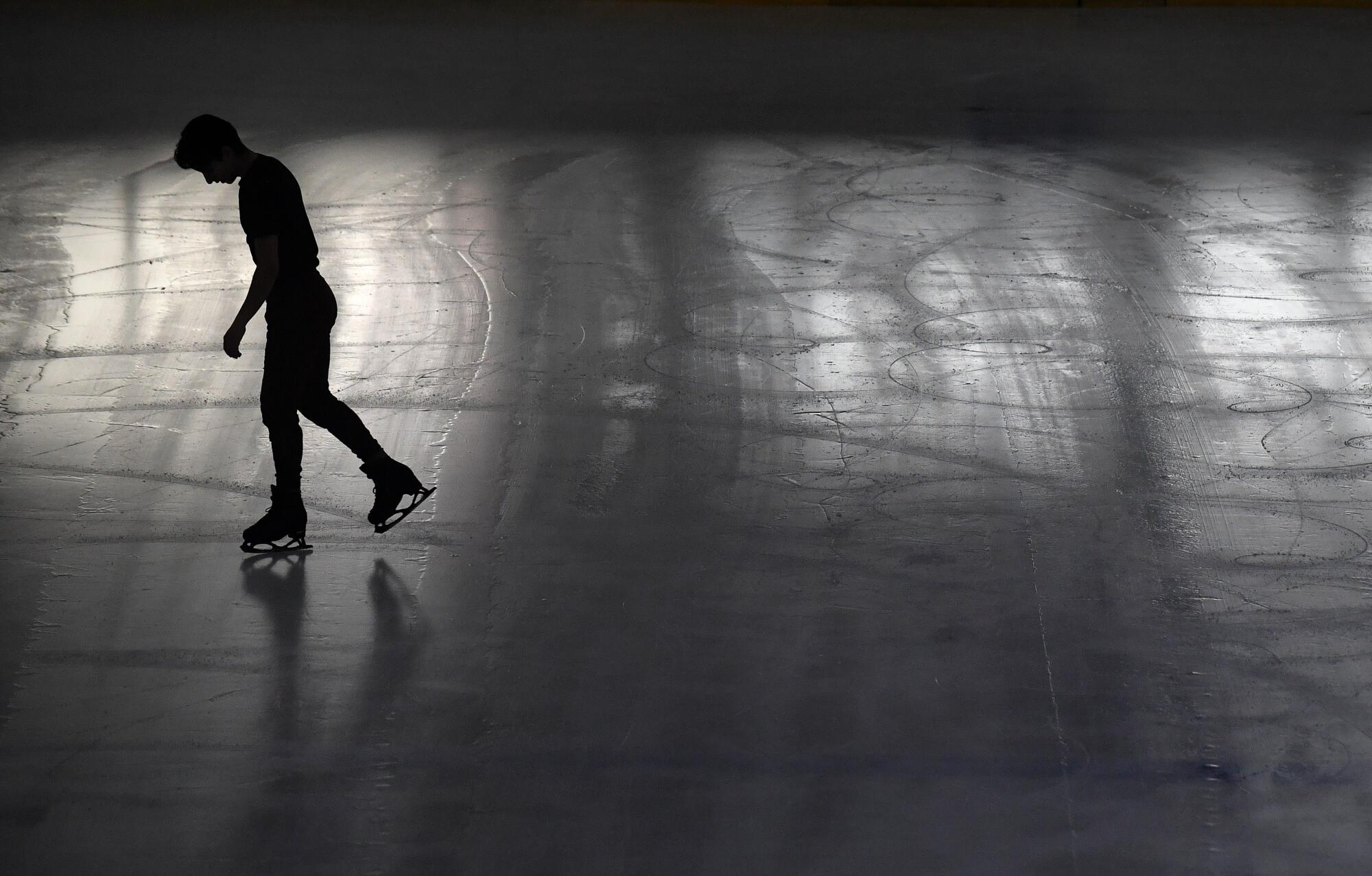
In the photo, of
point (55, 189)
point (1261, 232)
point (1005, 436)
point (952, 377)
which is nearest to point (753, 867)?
point (1005, 436)

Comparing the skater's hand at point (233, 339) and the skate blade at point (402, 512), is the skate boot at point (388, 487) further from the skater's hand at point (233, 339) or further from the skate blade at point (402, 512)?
the skater's hand at point (233, 339)

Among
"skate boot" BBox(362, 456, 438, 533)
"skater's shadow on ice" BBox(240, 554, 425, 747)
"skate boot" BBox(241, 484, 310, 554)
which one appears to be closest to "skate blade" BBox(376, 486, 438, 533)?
"skate boot" BBox(362, 456, 438, 533)

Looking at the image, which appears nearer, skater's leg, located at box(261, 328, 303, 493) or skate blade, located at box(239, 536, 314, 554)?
skater's leg, located at box(261, 328, 303, 493)

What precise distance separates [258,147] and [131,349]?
11.8 feet

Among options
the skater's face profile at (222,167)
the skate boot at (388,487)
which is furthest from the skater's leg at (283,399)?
the skater's face profile at (222,167)

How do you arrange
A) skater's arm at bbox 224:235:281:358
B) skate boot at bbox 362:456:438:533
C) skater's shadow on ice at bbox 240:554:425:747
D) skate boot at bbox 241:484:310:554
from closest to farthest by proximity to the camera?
skater's shadow on ice at bbox 240:554:425:747
skater's arm at bbox 224:235:281:358
skate boot at bbox 241:484:310:554
skate boot at bbox 362:456:438:533

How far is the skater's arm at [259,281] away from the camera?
461 centimetres

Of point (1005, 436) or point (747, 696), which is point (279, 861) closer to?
point (747, 696)

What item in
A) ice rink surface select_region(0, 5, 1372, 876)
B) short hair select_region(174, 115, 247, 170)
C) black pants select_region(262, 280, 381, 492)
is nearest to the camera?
ice rink surface select_region(0, 5, 1372, 876)

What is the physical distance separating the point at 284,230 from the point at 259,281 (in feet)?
0.62

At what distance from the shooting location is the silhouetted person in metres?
4.58

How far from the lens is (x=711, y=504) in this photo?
17.4 feet

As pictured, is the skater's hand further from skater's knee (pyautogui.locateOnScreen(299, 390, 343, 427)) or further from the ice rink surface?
the ice rink surface

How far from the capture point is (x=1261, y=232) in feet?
26.9
